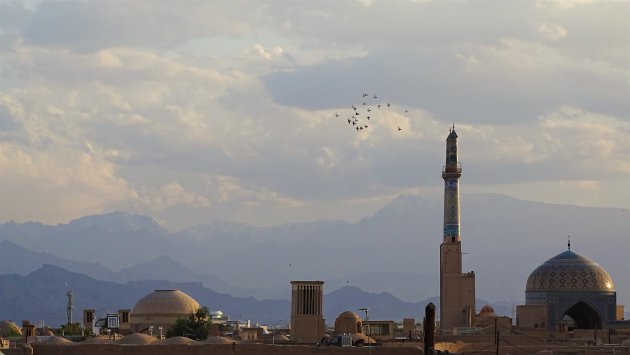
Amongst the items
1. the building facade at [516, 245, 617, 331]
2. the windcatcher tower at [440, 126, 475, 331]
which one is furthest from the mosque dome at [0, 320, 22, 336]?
the building facade at [516, 245, 617, 331]

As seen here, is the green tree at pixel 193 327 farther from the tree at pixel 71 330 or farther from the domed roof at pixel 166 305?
the tree at pixel 71 330

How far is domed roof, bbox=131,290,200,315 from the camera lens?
7150 cm

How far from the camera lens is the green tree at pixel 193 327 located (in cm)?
6325

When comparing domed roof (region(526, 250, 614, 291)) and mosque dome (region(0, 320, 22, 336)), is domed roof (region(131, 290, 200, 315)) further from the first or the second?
domed roof (region(526, 250, 614, 291))

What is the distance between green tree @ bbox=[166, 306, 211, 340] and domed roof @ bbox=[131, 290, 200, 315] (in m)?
4.66

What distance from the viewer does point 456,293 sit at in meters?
70.5

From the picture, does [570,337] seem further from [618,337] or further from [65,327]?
[65,327]

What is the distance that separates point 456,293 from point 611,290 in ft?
32.4

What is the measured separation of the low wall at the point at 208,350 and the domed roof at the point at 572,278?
34.4 meters

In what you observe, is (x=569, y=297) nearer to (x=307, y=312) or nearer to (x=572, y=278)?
(x=572, y=278)

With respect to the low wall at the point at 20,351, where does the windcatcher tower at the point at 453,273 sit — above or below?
above

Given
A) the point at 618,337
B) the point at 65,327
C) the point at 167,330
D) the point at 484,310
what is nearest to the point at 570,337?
the point at 618,337

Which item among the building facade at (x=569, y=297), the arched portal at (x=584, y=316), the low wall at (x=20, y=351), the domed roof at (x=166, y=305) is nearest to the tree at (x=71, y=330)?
the domed roof at (x=166, y=305)

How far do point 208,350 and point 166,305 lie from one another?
31.5 m
